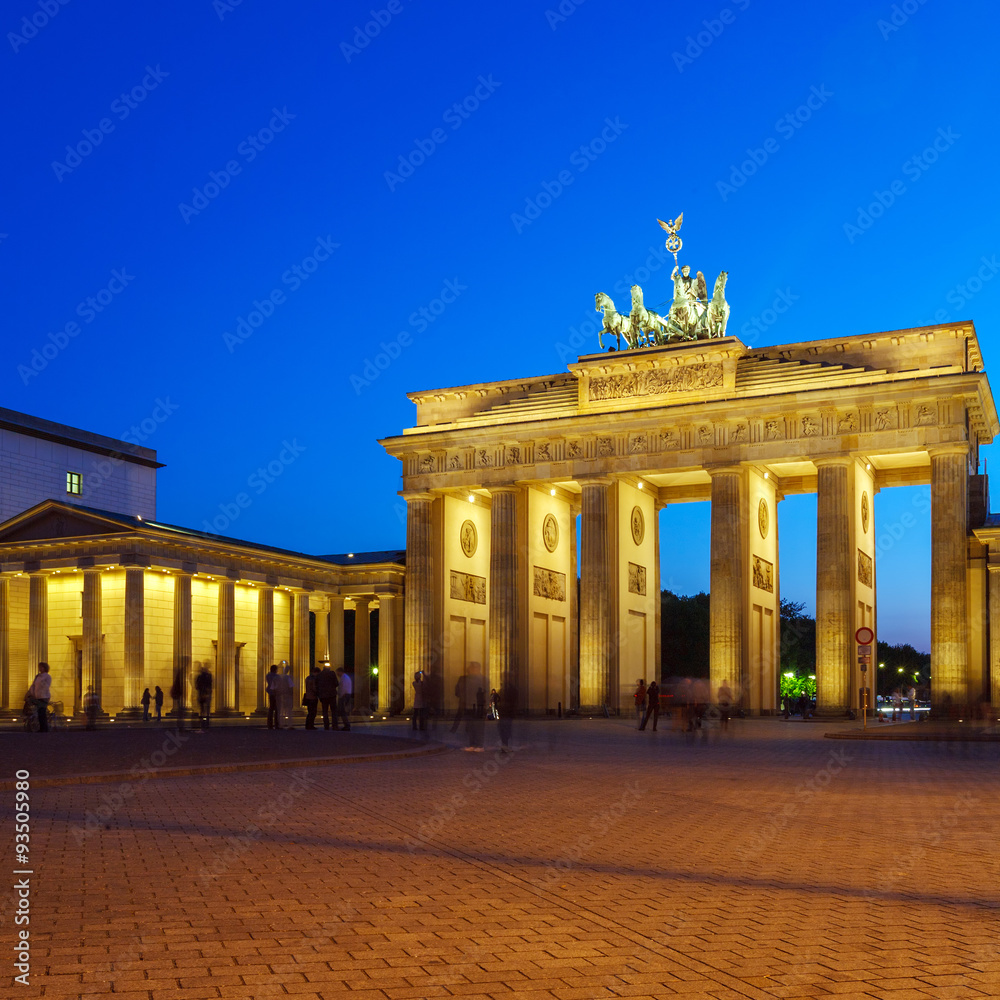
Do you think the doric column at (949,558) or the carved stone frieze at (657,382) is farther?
the carved stone frieze at (657,382)

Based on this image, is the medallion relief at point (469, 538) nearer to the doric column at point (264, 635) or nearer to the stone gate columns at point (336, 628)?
the stone gate columns at point (336, 628)

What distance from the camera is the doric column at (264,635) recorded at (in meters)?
67.4

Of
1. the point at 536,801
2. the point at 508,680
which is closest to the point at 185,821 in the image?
the point at 536,801

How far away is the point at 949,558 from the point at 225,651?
36.3 metres

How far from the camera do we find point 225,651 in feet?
211

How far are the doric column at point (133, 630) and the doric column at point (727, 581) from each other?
27.5 metres

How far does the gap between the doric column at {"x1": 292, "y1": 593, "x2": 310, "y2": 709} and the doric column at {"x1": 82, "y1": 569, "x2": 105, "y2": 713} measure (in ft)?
45.2

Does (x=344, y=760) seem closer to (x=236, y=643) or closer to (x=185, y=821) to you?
(x=185, y=821)

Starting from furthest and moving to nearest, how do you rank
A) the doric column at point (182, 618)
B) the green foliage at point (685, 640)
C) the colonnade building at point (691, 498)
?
the green foliage at point (685, 640)
the doric column at point (182, 618)
the colonnade building at point (691, 498)

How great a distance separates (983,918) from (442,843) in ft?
19.1

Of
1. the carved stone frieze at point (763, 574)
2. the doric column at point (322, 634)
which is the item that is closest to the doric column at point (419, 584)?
the doric column at point (322, 634)

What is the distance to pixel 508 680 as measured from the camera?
32.7m

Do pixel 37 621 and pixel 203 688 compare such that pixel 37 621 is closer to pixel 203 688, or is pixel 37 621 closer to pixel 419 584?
pixel 419 584

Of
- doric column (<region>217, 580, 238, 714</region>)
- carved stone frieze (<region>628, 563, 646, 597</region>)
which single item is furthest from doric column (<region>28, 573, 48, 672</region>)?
carved stone frieze (<region>628, 563, 646, 597</region>)
